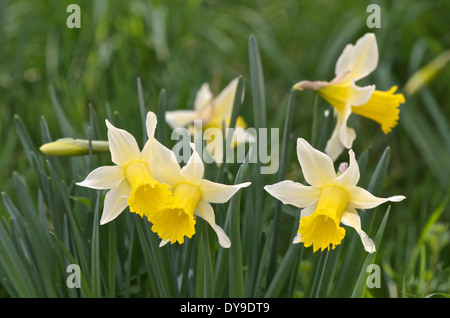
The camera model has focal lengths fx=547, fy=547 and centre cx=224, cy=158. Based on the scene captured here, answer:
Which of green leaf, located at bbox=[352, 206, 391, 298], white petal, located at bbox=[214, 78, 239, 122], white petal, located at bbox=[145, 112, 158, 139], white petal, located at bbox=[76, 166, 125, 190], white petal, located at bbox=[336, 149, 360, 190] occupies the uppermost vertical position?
white petal, located at bbox=[214, 78, 239, 122]

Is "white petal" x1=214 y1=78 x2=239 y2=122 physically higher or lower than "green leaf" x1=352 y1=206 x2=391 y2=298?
higher

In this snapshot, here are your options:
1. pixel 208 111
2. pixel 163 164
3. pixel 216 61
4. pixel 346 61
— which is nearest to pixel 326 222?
pixel 163 164

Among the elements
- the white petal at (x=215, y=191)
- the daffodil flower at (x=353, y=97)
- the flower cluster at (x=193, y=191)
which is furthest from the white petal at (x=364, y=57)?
the white petal at (x=215, y=191)

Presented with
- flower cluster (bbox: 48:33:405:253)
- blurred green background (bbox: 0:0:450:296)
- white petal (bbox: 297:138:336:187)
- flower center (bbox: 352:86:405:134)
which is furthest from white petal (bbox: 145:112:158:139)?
blurred green background (bbox: 0:0:450:296)

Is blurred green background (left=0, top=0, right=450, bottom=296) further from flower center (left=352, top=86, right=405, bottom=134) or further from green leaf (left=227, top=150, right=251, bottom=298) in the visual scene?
green leaf (left=227, top=150, right=251, bottom=298)

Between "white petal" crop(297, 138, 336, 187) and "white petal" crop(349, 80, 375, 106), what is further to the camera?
"white petal" crop(349, 80, 375, 106)

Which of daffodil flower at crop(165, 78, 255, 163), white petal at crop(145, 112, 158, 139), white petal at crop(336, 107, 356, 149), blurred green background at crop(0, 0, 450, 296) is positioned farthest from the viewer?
blurred green background at crop(0, 0, 450, 296)

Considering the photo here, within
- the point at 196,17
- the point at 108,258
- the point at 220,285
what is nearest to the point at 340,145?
the point at 220,285

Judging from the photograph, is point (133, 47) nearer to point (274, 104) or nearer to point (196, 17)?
point (196, 17)

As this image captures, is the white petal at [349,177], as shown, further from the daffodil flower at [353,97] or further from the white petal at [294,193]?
the daffodil flower at [353,97]
